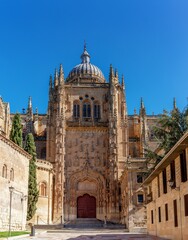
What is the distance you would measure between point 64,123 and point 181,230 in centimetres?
3366

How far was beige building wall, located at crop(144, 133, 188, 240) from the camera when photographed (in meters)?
17.5

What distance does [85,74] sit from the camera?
190ft

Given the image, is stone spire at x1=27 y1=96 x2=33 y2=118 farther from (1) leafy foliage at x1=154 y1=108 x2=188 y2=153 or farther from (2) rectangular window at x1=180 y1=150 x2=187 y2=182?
(2) rectangular window at x1=180 y1=150 x2=187 y2=182

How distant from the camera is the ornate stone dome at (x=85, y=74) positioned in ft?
187

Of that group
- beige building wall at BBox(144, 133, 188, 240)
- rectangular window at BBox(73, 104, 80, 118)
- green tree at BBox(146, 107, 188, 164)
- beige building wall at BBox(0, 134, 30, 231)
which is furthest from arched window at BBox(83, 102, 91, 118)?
beige building wall at BBox(144, 133, 188, 240)

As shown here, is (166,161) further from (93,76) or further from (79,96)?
(93,76)

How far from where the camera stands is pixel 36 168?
42.1 metres

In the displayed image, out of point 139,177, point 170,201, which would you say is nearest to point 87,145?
point 139,177

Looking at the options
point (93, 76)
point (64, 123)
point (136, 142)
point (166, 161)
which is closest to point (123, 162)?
point (136, 142)

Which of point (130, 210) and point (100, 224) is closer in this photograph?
point (130, 210)

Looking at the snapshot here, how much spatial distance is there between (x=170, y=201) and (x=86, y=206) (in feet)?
100

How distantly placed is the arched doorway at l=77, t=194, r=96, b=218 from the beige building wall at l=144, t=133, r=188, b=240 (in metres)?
22.3

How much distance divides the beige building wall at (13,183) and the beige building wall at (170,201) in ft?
31.8

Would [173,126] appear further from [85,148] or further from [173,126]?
[85,148]
